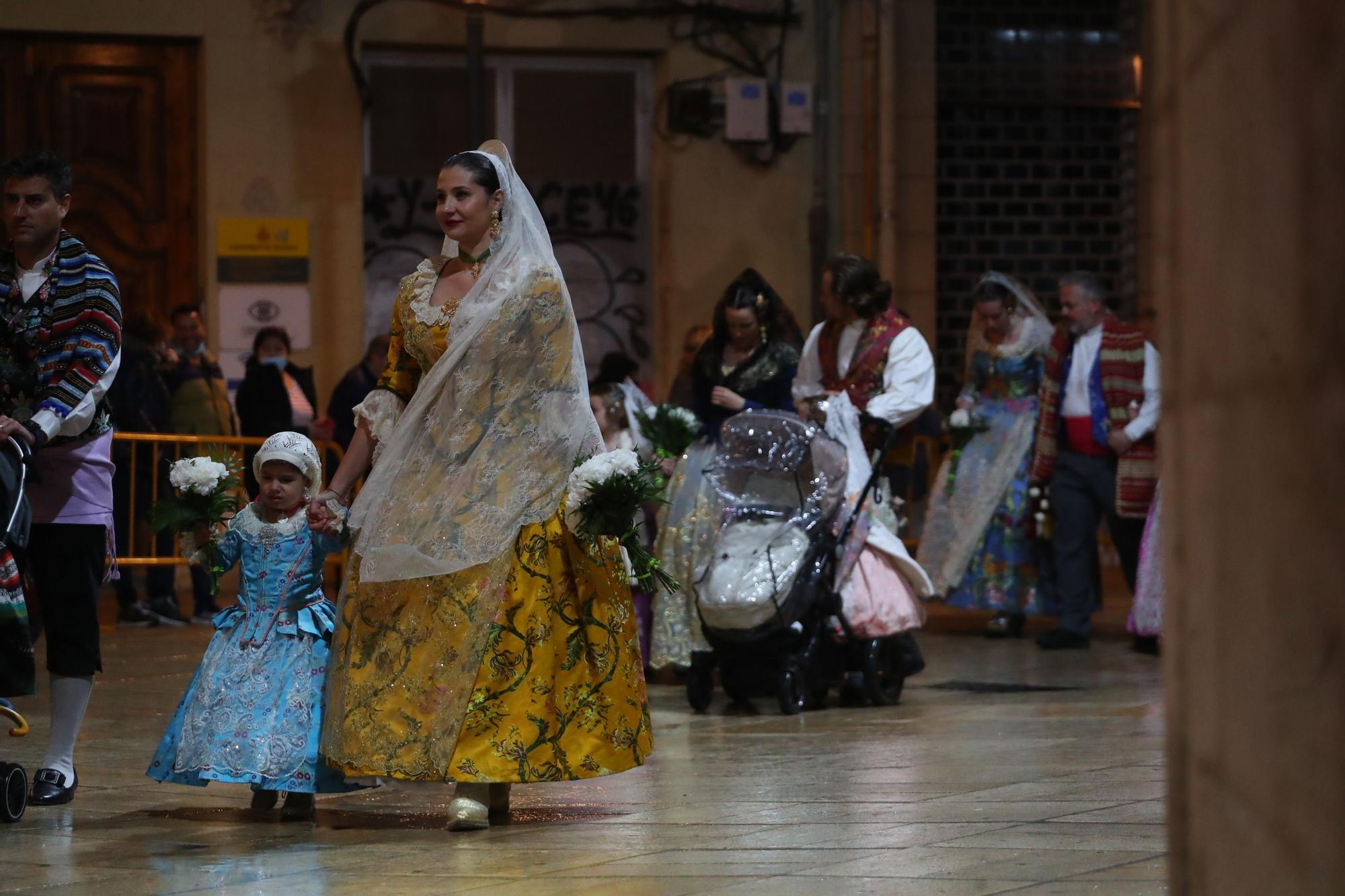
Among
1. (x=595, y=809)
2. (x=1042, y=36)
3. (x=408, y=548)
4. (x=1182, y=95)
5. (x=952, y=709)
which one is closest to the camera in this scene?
(x=1182, y=95)

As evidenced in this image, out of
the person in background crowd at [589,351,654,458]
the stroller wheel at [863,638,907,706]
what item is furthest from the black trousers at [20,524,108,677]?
the stroller wheel at [863,638,907,706]

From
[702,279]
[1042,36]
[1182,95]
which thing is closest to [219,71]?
[702,279]

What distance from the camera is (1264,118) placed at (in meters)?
1.96

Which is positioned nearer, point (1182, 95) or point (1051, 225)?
point (1182, 95)

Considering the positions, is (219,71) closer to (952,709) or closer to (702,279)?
(702,279)

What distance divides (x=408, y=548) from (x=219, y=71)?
10966 millimetres

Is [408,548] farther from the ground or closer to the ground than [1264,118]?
closer to the ground

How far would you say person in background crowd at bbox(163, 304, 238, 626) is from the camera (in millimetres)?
12539

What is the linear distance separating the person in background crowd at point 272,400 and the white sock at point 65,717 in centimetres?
686

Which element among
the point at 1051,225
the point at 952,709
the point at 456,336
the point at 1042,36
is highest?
the point at 1042,36

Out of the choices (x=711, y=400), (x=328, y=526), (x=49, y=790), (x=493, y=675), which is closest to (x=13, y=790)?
(x=49, y=790)

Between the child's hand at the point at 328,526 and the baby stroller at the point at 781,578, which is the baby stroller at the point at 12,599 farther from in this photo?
Result: the baby stroller at the point at 781,578

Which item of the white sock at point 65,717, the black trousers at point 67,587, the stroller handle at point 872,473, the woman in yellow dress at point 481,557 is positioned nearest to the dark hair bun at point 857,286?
the stroller handle at point 872,473

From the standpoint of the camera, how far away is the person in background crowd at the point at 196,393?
41.1 ft
